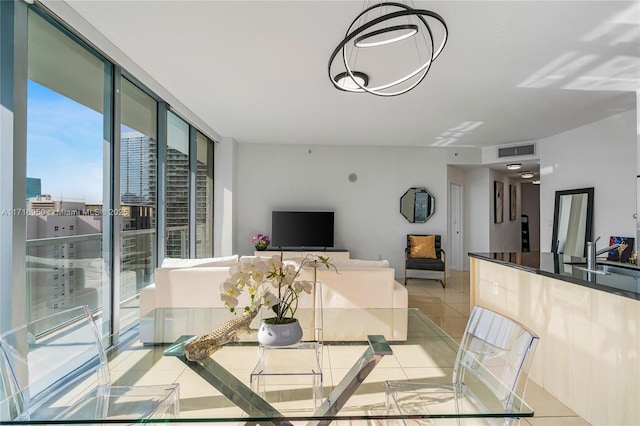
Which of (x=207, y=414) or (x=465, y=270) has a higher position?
(x=207, y=414)

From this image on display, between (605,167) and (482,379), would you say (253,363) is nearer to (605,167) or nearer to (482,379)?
(482,379)

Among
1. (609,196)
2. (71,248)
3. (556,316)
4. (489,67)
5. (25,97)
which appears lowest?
(556,316)

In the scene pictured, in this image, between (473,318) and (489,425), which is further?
(473,318)

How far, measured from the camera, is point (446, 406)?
150 cm

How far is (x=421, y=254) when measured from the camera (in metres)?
6.94

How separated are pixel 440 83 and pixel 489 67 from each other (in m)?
0.53

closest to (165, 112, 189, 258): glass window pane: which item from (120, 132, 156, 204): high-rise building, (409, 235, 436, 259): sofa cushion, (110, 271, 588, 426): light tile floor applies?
(120, 132, 156, 204): high-rise building

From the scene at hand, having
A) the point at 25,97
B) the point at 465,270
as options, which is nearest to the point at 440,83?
the point at 25,97

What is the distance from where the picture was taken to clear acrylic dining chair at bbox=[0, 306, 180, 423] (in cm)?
128

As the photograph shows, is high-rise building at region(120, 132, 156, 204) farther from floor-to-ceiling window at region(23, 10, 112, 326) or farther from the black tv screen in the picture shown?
the black tv screen

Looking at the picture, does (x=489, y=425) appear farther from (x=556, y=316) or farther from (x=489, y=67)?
(x=489, y=67)

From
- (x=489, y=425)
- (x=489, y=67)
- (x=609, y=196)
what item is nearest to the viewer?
(x=489, y=425)

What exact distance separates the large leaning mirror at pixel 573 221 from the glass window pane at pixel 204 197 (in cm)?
612

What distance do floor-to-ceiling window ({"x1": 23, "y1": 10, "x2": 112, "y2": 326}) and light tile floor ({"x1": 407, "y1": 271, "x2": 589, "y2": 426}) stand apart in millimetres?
3402
